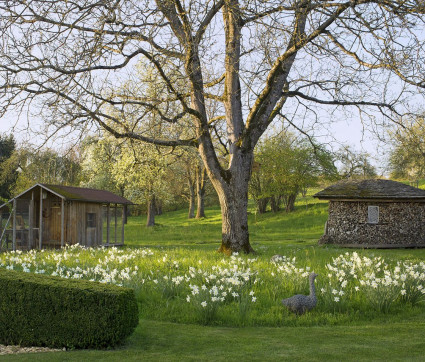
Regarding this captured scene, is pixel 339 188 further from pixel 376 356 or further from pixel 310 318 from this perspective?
pixel 376 356

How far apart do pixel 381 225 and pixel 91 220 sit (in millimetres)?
15433

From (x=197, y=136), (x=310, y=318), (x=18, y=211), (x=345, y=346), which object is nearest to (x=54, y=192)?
(x=18, y=211)

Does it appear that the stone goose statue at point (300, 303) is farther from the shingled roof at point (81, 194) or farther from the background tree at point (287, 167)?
the background tree at point (287, 167)

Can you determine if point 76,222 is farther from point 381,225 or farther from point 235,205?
point 381,225

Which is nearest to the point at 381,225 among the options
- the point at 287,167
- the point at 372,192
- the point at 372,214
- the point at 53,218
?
the point at 372,214

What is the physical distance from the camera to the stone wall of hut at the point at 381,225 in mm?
25984

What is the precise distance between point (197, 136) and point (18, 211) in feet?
38.7

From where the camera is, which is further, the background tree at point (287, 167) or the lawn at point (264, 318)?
the background tree at point (287, 167)

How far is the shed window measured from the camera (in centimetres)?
2520

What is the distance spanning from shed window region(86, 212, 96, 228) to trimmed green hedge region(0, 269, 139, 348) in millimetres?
18280

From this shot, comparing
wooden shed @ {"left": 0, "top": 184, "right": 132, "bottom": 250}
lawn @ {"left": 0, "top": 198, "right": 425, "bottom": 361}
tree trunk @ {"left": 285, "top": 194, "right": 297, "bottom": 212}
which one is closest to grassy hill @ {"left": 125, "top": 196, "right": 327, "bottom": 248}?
tree trunk @ {"left": 285, "top": 194, "right": 297, "bottom": 212}

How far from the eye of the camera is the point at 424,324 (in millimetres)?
8141

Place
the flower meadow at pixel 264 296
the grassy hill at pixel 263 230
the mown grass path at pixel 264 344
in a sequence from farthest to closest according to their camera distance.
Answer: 1. the grassy hill at pixel 263 230
2. the flower meadow at pixel 264 296
3. the mown grass path at pixel 264 344

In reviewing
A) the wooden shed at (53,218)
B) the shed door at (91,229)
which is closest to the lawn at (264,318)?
the wooden shed at (53,218)
